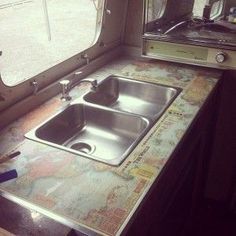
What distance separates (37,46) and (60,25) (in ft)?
1.28

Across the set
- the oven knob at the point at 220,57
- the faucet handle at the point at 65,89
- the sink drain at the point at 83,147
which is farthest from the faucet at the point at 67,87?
the oven knob at the point at 220,57

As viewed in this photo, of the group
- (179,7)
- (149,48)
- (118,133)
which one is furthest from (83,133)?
(179,7)

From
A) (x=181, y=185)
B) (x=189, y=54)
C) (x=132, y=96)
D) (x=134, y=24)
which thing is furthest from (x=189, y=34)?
(x=181, y=185)

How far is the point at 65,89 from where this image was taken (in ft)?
5.35

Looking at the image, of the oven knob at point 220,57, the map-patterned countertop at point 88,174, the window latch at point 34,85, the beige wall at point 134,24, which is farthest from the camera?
the beige wall at point 134,24

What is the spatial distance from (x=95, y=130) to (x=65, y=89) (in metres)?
0.29

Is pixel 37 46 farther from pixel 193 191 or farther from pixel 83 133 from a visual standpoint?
pixel 193 191

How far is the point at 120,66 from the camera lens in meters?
2.10

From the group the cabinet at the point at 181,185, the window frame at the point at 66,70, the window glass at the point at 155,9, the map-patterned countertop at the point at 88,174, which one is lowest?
the cabinet at the point at 181,185

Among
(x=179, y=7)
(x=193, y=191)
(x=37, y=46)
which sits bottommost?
(x=193, y=191)

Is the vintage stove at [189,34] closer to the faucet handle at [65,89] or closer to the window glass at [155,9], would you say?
the window glass at [155,9]

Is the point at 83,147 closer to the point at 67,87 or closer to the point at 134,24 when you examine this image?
the point at 67,87

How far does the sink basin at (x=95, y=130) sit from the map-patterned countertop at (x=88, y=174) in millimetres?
96

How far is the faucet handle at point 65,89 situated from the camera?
161 centimetres
